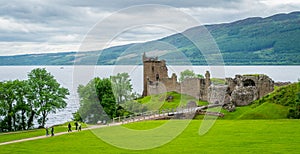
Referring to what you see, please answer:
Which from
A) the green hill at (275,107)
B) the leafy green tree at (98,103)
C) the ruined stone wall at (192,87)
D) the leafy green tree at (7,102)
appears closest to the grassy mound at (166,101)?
the ruined stone wall at (192,87)

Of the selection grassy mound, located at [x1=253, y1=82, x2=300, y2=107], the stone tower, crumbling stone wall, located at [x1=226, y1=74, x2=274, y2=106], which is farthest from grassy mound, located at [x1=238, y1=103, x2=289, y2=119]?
the stone tower

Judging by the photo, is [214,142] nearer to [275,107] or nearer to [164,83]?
[275,107]

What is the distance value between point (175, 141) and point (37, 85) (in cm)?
3888

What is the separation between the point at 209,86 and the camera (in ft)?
235

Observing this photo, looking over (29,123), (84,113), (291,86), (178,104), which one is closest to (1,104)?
(29,123)

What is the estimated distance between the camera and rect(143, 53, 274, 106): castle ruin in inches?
2394

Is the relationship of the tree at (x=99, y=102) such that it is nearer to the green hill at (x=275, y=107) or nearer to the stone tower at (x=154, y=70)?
the stone tower at (x=154, y=70)

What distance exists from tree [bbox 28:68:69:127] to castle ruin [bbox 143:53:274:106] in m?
23.6

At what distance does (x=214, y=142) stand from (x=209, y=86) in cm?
4094

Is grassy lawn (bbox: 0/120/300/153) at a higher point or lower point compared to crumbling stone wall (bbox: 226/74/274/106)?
lower

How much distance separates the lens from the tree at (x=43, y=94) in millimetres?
64375

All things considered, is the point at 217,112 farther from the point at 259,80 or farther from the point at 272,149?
the point at 272,149

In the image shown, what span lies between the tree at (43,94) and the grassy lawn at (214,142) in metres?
25.4

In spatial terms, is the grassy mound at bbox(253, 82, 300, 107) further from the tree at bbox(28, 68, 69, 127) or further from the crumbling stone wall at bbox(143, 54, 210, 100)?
the tree at bbox(28, 68, 69, 127)
